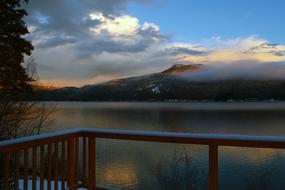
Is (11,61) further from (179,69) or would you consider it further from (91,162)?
(179,69)

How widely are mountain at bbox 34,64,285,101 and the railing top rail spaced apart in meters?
72.8

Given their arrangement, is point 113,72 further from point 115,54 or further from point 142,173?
point 142,173

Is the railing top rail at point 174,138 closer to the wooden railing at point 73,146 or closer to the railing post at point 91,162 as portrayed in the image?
the wooden railing at point 73,146

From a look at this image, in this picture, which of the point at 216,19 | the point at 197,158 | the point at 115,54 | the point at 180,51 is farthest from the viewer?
the point at 180,51

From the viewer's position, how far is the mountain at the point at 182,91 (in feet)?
270

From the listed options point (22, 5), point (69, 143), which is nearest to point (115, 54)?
point (22, 5)

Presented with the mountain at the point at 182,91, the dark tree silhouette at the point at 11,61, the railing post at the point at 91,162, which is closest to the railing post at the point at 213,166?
the railing post at the point at 91,162

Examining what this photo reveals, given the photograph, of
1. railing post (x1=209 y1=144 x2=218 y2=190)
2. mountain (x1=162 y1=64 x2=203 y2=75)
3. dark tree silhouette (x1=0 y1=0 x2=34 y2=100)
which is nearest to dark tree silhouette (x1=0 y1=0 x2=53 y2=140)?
dark tree silhouette (x1=0 y1=0 x2=34 y2=100)

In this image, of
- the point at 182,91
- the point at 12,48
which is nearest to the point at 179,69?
the point at 182,91

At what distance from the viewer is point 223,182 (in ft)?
38.8

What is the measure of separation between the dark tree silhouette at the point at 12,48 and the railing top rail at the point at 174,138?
15.4 ft

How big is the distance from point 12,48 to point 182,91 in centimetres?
9153

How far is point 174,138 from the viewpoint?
9.40 feet

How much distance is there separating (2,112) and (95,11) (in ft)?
15.4
